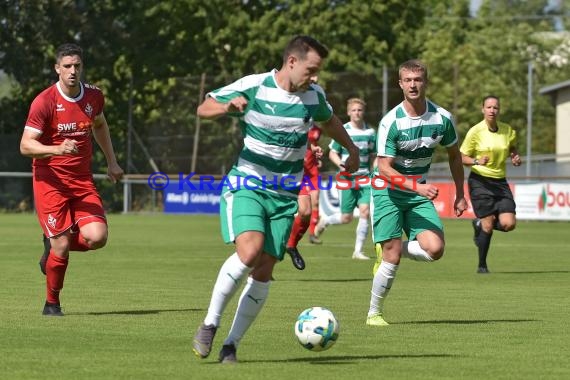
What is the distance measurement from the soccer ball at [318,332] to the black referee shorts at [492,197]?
29.0 feet

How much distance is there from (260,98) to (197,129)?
108 ft

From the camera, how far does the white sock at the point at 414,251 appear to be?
1109 centimetres

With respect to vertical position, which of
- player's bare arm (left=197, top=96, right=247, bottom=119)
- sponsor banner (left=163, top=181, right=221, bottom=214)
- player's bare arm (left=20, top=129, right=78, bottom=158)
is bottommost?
sponsor banner (left=163, top=181, right=221, bottom=214)

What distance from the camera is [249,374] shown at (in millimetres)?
7922

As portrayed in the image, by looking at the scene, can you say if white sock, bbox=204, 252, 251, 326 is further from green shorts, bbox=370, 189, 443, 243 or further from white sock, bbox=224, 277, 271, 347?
green shorts, bbox=370, 189, 443, 243

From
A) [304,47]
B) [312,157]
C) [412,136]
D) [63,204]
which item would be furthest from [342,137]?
[312,157]

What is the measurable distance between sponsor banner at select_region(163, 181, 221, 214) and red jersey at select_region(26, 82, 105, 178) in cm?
2821

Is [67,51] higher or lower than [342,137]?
higher

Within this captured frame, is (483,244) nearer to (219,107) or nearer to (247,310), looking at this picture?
(247,310)

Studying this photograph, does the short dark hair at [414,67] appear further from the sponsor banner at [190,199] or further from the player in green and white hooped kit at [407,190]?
the sponsor banner at [190,199]

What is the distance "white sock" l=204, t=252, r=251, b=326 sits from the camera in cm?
828

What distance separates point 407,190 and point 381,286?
0.79 m

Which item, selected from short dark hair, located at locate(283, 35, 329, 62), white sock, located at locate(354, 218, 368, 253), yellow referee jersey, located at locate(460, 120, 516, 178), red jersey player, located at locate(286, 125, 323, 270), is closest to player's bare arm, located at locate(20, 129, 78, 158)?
short dark hair, located at locate(283, 35, 329, 62)

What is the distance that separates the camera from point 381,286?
11.0 metres
